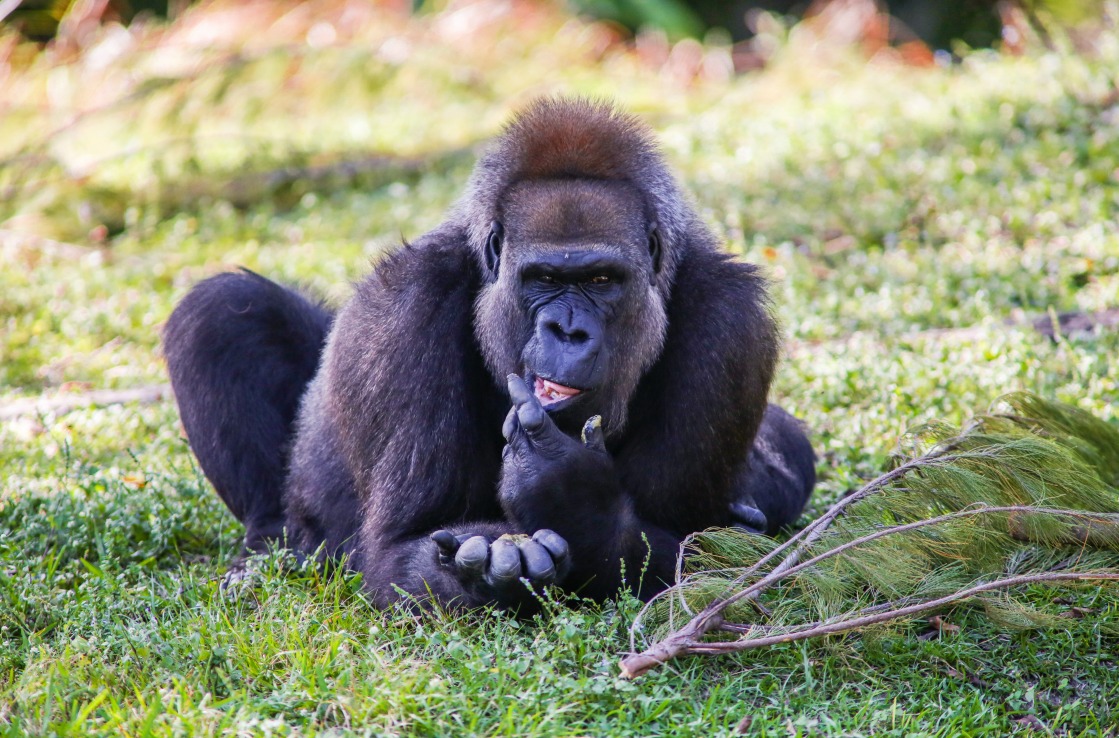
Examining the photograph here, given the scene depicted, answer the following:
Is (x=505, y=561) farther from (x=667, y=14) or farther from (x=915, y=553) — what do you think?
(x=667, y=14)

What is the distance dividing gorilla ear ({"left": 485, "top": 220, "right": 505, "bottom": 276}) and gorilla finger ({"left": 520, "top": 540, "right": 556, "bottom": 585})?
1136 millimetres

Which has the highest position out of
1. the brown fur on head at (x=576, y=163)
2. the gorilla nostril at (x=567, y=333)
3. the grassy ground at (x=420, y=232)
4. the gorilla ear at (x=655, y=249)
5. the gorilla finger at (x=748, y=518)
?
the brown fur on head at (x=576, y=163)

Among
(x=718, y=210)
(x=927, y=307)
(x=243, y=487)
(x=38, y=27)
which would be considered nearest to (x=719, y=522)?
(x=243, y=487)

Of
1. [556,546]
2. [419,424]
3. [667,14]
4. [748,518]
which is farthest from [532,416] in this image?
[667,14]

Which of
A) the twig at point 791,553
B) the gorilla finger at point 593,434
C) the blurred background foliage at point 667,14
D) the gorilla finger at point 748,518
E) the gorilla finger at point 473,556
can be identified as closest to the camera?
the twig at point 791,553

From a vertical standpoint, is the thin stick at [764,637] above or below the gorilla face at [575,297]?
below

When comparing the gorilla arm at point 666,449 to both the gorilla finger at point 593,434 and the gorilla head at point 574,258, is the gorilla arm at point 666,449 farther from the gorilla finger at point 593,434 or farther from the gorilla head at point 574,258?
the gorilla head at point 574,258

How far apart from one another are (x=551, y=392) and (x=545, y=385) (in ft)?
0.12

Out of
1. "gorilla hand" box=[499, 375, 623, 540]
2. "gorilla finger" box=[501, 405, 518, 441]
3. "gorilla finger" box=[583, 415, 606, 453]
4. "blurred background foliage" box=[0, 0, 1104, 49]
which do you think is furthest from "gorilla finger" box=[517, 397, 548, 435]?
"blurred background foliage" box=[0, 0, 1104, 49]

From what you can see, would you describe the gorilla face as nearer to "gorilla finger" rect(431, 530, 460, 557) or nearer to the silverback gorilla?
the silverback gorilla

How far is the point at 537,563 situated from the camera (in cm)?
377

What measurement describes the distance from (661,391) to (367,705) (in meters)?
1.77

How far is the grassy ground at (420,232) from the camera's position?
3.48 metres

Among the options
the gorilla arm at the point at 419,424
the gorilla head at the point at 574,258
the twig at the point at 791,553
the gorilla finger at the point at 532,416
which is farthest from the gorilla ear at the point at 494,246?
the twig at the point at 791,553
